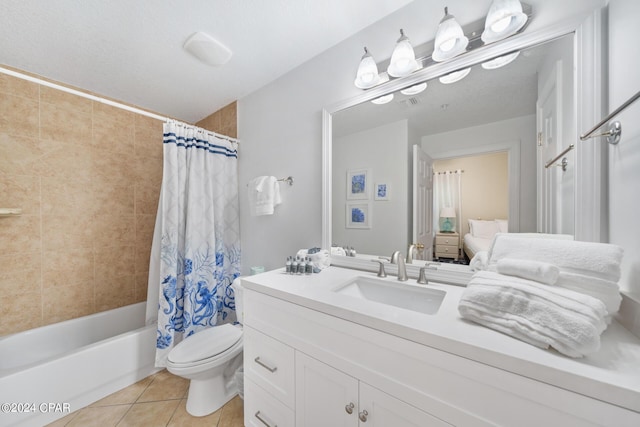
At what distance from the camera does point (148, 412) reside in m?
1.35

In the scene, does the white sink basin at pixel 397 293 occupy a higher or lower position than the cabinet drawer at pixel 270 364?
higher

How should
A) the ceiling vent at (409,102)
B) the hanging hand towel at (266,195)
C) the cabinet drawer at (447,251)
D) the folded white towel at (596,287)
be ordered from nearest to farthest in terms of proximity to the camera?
the folded white towel at (596,287) < the cabinet drawer at (447,251) < the ceiling vent at (409,102) < the hanging hand towel at (266,195)

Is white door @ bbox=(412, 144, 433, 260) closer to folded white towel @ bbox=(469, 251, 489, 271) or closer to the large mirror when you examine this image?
the large mirror

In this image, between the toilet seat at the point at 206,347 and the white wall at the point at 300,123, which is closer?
the white wall at the point at 300,123

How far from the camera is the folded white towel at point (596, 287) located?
57 centimetres

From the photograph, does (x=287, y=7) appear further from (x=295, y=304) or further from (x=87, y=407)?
(x=87, y=407)

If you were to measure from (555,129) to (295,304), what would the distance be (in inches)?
48.1

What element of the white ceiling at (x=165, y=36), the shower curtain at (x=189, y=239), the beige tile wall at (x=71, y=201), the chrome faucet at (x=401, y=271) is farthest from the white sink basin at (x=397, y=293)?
the beige tile wall at (x=71, y=201)

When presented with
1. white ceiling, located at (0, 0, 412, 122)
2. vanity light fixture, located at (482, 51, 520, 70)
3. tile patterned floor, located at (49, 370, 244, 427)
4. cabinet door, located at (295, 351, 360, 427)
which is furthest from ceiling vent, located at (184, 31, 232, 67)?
tile patterned floor, located at (49, 370, 244, 427)

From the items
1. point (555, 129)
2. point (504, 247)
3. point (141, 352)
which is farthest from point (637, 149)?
point (141, 352)

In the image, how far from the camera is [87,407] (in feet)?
4.55

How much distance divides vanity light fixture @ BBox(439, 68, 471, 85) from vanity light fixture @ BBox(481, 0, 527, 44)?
118mm

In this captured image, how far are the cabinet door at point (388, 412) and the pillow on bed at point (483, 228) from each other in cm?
73

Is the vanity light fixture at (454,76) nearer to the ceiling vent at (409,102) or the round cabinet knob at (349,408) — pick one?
the ceiling vent at (409,102)
